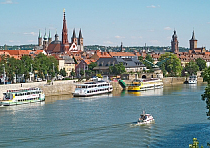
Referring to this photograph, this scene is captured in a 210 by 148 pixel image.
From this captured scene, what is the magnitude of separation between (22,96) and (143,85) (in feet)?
87.1

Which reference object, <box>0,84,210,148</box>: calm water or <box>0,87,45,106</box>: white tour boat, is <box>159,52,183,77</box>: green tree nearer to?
<box>0,84,210,148</box>: calm water

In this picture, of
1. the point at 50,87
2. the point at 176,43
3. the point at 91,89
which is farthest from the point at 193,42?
the point at 50,87

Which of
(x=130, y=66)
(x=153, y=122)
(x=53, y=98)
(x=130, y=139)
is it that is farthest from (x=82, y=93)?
(x=130, y=66)

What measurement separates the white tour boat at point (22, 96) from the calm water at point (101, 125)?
4.46 ft

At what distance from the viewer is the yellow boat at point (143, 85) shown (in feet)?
233

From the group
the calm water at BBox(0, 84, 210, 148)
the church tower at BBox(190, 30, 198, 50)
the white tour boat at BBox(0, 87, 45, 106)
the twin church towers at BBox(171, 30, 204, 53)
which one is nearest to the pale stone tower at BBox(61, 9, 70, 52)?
the twin church towers at BBox(171, 30, 204, 53)

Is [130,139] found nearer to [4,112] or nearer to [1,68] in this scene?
[4,112]

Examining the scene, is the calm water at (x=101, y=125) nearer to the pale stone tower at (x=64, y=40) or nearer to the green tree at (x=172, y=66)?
the green tree at (x=172, y=66)

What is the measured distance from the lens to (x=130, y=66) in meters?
101

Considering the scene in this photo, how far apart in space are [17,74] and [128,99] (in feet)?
71.3

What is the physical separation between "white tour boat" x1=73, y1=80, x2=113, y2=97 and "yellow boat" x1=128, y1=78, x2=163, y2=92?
3.95 meters

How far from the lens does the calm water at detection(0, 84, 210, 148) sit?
3212 cm

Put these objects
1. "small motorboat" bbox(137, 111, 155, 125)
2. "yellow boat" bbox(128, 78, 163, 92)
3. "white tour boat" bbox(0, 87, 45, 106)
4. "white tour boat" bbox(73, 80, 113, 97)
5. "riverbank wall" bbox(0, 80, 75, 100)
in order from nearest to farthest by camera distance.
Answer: "small motorboat" bbox(137, 111, 155, 125), "white tour boat" bbox(0, 87, 45, 106), "riverbank wall" bbox(0, 80, 75, 100), "white tour boat" bbox(73, 80, 113, 97), "yellow boat" bbox(128, 78, 163, 92)

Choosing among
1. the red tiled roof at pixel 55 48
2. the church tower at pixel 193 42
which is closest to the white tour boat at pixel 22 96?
the red tiled roof at pixel 55 48
